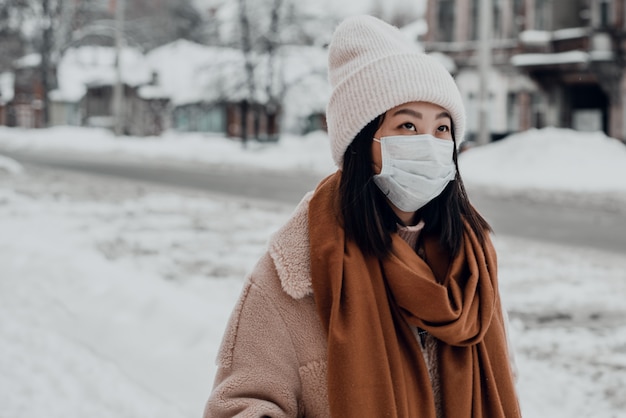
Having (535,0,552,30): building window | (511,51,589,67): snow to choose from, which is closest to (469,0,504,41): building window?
(535,0,552,30): building window

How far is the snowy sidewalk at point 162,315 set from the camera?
4.89 m

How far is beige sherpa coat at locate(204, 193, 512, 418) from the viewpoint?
198 cm

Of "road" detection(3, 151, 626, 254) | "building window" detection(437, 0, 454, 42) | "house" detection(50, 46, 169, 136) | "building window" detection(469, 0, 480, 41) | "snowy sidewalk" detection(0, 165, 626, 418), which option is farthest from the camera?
"house" detection(50, 46, 169, 136)

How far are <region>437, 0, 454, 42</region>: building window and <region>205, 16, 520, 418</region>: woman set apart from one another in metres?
32.8

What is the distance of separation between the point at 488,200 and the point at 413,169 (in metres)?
14.2

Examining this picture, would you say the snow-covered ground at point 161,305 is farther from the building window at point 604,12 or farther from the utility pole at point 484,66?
the building window at point 604,12

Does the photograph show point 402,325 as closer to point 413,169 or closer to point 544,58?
point 413,169

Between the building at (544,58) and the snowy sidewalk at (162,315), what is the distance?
17.6 metres

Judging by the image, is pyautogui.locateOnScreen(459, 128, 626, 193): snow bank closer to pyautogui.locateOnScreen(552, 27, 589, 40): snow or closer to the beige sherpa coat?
pyautogui.locateOnScreen(552, 27, 589, 40): snow

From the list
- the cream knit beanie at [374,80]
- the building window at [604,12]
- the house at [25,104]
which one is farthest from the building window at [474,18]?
the house at [25,104]

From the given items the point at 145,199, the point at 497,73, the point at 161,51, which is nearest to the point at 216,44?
the point at 497,73

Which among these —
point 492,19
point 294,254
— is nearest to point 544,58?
point 492,19

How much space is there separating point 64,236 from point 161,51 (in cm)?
5102

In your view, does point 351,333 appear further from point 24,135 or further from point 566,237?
point 24,135
